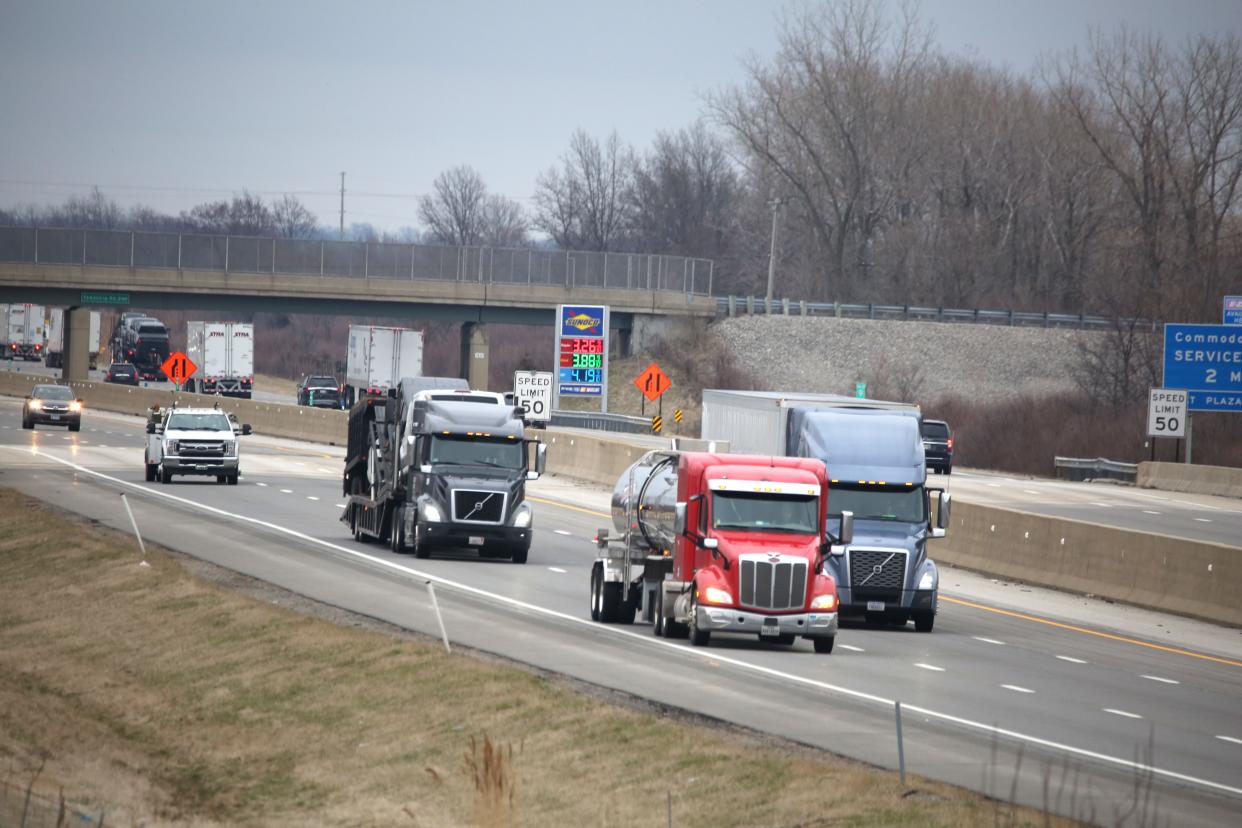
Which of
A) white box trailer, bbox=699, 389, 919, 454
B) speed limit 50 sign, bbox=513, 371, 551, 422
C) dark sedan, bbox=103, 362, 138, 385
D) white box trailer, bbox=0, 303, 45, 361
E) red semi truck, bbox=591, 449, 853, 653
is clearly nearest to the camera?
red semi truck, bbox=591, 449, 853, 653

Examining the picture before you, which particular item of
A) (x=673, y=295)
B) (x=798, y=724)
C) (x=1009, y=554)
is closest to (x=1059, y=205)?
(x=673, y=295)

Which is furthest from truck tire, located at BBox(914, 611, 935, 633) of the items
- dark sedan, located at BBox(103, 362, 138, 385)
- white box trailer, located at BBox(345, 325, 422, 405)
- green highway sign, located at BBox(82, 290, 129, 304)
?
dark sedan, located at BBox(103, 362, 138, 385)

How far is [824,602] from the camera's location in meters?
21.4

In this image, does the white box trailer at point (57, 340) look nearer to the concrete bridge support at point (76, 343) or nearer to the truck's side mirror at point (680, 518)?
the concrete bridge support at point (76, 343)

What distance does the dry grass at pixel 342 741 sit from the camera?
13.8 metres

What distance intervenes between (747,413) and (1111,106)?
79.1 metres

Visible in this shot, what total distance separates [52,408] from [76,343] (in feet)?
72.9

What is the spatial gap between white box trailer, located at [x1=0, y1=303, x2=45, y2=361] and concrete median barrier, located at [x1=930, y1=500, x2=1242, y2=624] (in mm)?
114873

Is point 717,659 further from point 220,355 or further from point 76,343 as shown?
point 220,355

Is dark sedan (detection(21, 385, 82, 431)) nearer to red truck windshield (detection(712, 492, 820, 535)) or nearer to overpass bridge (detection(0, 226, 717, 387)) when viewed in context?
overpass bridge (detection(0, 226, 717, 387))

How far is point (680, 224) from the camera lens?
165625 mm

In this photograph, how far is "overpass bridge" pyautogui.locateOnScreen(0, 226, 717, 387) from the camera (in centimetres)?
8219

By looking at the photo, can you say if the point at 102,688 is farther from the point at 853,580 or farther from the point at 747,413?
the point at 747,413

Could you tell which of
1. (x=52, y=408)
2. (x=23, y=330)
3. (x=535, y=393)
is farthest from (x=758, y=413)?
(x=23, y=330)
